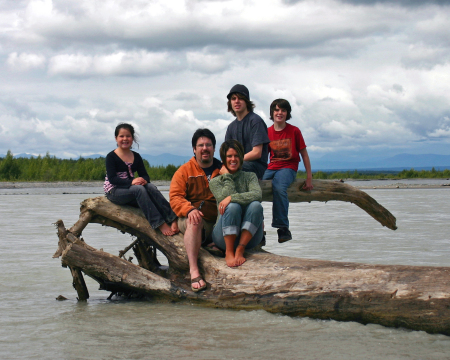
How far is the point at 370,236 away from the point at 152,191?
272 inches

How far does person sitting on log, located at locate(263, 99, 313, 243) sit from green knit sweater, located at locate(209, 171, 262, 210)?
2.93ft

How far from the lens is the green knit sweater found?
480cm

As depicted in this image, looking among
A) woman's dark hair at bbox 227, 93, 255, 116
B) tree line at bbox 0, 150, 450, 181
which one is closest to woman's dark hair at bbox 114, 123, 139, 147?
woman's dark hair at bbox 227, 93, 255, 116

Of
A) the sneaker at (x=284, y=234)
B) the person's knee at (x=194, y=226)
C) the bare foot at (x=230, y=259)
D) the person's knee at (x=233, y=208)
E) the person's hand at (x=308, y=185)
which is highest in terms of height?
the person's hand at (x=308, y=185)

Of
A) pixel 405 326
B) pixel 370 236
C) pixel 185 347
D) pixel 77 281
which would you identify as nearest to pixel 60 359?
pixel 185 347

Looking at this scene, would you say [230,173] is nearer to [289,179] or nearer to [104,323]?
[289,179]

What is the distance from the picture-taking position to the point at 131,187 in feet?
17.4

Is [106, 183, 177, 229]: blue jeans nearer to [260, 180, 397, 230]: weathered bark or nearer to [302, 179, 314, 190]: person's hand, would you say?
[260, 180, 397, 230]: weathered bark

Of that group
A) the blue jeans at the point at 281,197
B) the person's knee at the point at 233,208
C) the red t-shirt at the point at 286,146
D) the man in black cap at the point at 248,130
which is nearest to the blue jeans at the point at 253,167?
the man in black cap at the point at 248,130

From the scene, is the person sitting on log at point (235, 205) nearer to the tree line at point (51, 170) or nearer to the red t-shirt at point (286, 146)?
the red t-shirt at point (286, 146)

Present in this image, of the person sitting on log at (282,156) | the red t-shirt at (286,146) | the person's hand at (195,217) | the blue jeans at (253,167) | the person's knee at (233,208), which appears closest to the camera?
the person's knee at (233,208)

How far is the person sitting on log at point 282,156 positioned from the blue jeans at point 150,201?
4.03 ft

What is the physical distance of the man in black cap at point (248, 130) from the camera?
552 cm

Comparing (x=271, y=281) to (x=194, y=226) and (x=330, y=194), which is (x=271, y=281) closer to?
(x=194, y=226)
